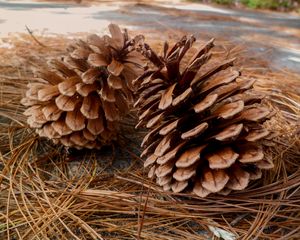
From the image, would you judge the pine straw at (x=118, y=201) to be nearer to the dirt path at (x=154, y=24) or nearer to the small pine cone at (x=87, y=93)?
the small pine cone at (x=87, y=93)

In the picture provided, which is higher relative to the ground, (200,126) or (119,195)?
(200,126)

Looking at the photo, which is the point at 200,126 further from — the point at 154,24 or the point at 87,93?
the point at 154,24

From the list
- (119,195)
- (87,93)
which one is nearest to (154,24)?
(87,93)

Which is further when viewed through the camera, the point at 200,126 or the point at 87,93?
the point at 87,93

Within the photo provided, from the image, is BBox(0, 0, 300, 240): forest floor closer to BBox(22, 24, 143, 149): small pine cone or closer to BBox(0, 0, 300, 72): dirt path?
BBox(22, 24, 143, 149): small pine cone

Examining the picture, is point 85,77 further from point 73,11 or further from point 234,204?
point 73,11

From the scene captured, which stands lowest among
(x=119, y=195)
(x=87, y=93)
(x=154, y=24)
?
(x=154, y=24)
